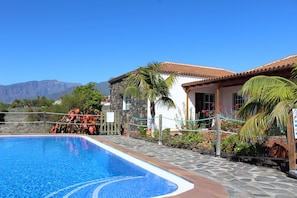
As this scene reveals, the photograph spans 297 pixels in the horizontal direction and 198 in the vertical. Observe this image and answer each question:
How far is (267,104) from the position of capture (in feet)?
19.2

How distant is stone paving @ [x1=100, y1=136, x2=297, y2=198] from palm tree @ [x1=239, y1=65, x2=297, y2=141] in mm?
852

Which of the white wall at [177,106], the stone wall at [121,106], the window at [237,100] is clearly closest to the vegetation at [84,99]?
the stone wall at [121,106]

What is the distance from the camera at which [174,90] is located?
16.7m

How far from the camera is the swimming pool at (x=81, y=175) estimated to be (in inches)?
197

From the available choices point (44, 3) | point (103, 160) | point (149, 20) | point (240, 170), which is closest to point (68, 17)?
point (44, 3)

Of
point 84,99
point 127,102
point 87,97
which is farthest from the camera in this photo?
point 87,97

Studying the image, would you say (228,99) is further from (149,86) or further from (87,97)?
(87,97)

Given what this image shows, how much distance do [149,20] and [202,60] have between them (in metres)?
7.29

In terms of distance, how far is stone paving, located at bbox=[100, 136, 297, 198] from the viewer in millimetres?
4406

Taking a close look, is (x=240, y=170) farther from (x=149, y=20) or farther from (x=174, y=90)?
(x=149, y=20)

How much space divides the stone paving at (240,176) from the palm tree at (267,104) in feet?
2.80

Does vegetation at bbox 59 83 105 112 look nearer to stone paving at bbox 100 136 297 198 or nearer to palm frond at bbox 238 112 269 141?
stone paving at bbox 100 136 297 198

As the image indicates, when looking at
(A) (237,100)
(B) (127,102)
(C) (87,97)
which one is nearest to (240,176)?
(A) (237,100)

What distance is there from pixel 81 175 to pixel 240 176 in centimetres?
360
